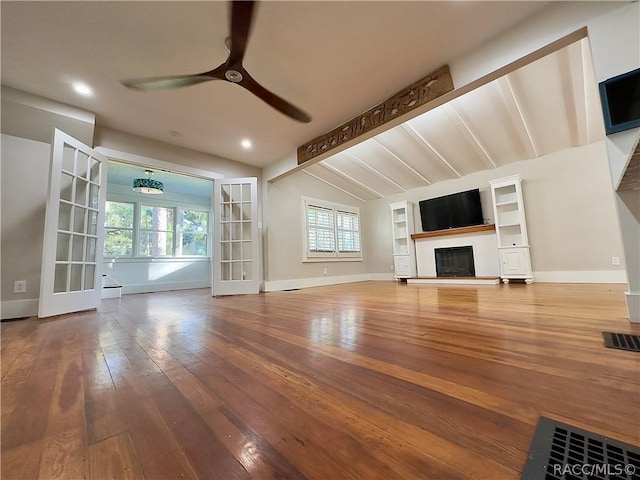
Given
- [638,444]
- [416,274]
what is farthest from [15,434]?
[416,274]

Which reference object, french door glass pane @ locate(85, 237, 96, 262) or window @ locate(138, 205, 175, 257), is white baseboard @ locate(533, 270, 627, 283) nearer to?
french door glass pane @ locate(85, 237, 96, 262)

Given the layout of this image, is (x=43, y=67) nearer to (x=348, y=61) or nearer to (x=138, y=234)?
(x=348, y=61)

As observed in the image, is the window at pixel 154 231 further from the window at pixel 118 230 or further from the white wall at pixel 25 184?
the white wall at pixel 25 184

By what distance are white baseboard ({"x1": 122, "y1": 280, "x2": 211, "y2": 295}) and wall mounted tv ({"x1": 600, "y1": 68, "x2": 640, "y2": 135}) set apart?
23.7 ft

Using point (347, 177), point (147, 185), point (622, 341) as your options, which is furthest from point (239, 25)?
point (347, 177)

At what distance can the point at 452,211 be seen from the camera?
543 cm

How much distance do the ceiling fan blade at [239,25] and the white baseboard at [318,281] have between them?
12.0ft

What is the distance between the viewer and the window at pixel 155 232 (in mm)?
5902

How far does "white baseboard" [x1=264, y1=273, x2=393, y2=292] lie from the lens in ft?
16.1

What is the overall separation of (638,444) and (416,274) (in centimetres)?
556

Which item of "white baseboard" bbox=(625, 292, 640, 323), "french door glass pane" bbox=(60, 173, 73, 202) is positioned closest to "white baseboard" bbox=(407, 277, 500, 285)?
"white baseboard" bbox=(625, 292, 640, 323)

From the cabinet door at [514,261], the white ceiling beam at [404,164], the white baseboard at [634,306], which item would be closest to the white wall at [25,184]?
the white ceiling beam at [404,164]

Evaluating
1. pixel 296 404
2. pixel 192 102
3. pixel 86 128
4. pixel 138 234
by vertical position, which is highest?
pixel 192 102

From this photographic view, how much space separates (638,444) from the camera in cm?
57
